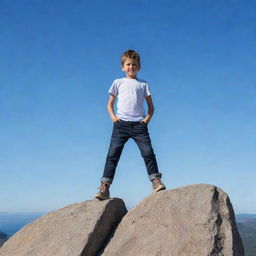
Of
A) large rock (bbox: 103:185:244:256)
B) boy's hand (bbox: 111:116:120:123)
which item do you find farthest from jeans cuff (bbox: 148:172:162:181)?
boy's hand (bbox: 111:116:120:123)

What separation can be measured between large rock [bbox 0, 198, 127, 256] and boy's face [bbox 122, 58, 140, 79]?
11.7ft

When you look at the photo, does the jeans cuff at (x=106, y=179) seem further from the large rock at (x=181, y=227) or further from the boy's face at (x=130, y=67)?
the boy's face at (x=130, y=67)

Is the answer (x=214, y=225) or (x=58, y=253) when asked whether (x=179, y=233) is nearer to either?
(x=214, y=225)

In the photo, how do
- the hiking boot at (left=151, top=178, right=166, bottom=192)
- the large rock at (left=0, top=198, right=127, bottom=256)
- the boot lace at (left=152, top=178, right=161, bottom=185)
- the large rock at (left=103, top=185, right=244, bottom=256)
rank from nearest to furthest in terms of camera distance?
1. the large rock at (left=103, top=185, right=244, bottom=256)
2. the large rock at (left=0, top=198, right=127, bottom=256)
3. the hiking boot at (left=151, top=178, right=166, bottom=192)
4. the boot lace at (left=152, top=178, right=161, bottom=185)

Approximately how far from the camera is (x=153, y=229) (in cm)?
897

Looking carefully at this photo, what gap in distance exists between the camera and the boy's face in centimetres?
1041

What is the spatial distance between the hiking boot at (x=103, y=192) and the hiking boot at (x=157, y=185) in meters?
1.30

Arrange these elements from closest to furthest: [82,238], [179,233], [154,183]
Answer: [179,233] < [82,238] < [154,183]

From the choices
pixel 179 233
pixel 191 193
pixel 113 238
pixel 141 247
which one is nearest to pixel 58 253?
pixel 113 238

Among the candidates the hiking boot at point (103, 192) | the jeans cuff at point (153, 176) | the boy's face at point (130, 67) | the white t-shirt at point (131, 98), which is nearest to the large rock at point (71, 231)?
the hiking boot at point (103, 192)

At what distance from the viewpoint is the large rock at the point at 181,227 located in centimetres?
819

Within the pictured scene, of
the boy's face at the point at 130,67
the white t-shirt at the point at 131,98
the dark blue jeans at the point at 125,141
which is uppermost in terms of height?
the boy's face at the point at 130,67

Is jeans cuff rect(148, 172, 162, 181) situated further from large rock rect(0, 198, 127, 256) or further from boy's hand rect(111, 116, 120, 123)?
boy's hand rect(111, 116, 120, 123)

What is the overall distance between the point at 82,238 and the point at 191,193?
116 inches
